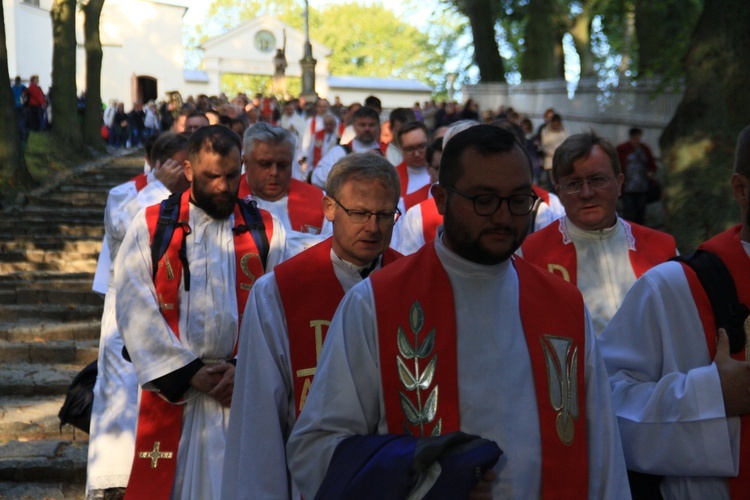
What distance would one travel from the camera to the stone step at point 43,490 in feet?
25.3

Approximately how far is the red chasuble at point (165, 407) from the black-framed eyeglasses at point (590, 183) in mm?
1549

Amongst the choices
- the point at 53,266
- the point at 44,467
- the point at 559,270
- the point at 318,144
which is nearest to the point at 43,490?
the point at 44,467

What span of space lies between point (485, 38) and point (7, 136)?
20.9 meters

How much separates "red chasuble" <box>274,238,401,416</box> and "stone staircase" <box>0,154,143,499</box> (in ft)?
12.4

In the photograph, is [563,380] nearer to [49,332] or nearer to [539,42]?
[49,332]

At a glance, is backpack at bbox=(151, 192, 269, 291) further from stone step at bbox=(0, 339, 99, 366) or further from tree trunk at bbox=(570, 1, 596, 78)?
tree trunk at bbox=(570, 1, 596, 78)

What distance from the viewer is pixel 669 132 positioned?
44.8ft

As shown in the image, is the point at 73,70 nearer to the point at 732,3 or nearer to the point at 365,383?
the point at 732,3

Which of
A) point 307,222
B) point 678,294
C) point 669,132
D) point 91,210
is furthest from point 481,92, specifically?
point 678,294

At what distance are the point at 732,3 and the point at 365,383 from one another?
35.1 feet

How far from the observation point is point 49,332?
36.8 feet

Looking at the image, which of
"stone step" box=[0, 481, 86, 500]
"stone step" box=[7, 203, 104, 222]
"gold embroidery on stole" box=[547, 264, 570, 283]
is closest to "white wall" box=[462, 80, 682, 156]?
"stone step" box=[7, 203, 104, 222]

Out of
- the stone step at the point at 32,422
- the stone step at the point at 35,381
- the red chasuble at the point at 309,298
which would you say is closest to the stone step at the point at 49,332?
the stone step at the point at 35,381

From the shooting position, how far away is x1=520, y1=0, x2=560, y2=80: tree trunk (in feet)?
113
